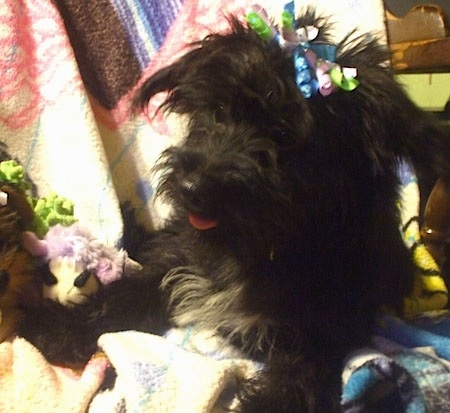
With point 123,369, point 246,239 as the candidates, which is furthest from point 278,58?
point 123,369

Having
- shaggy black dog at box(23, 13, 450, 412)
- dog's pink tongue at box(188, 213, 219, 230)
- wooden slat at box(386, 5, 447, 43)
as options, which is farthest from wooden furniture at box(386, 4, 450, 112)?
dog's pink tongue at box(188, 213, 219, 230)

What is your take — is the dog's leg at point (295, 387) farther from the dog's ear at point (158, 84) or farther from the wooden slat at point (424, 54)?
the wooden slat at point (424, 54)

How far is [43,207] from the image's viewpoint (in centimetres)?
157

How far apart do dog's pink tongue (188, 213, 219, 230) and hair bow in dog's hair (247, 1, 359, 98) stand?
28 centimetres

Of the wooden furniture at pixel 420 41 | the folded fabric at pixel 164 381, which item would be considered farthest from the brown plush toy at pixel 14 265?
the wooden furniture at pixel 420 41

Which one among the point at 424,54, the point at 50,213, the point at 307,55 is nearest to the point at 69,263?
the point at 50,213

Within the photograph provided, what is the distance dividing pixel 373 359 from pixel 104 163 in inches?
32.7

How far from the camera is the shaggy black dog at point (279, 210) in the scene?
4.03ft

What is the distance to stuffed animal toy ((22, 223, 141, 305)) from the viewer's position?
1.43 m

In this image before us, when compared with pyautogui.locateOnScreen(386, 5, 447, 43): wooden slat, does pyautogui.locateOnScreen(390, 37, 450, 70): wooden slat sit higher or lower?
lower

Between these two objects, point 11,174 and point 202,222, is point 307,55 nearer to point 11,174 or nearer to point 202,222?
point 202,222

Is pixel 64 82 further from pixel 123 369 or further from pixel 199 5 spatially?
pixel 123 369

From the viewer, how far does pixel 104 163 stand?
173 centimetres

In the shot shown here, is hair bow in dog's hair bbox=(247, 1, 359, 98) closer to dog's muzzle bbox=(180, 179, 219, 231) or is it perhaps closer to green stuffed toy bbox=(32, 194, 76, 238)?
dog's muzzle bbox=(180, 179, 219, 231)
